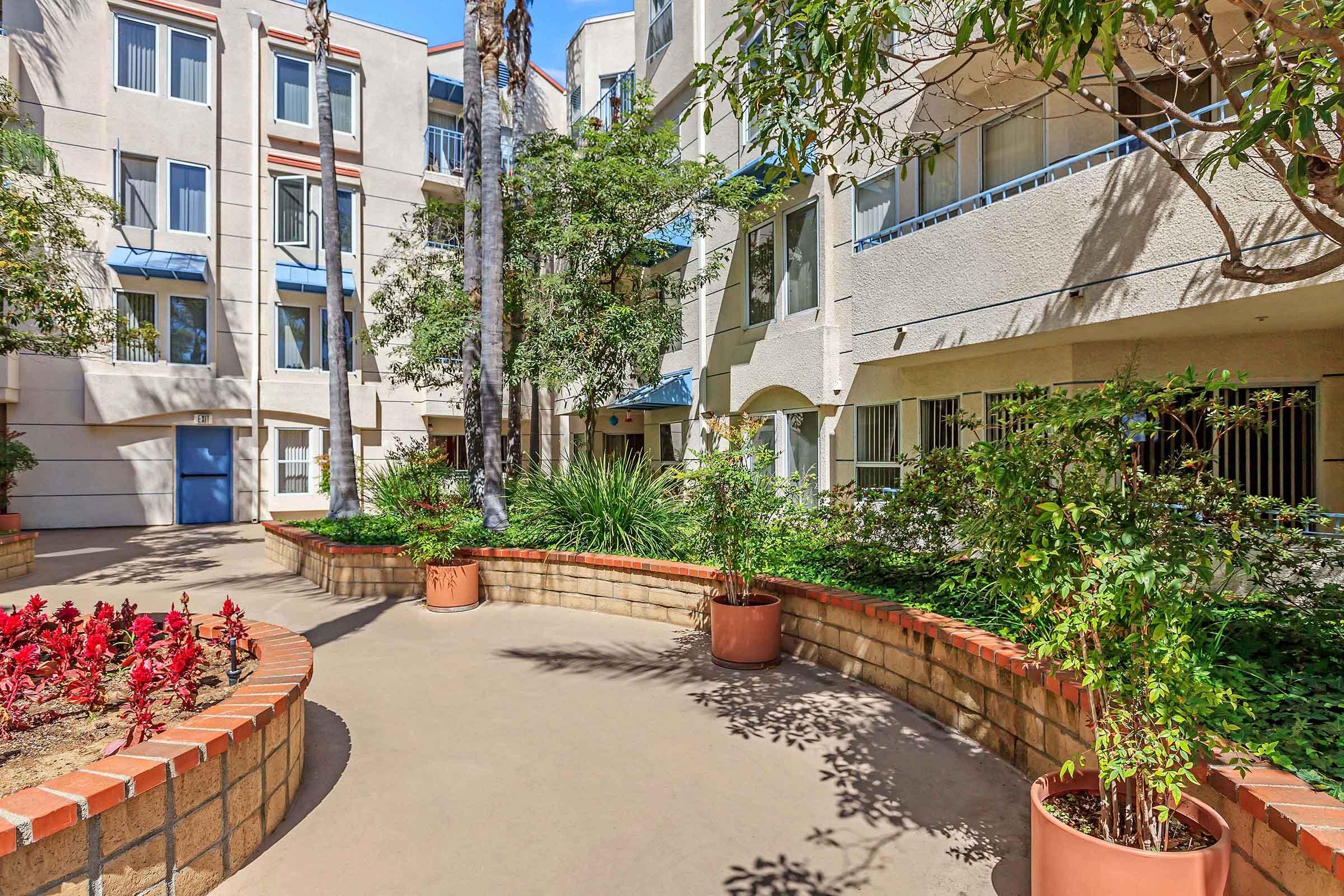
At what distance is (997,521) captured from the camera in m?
3.33

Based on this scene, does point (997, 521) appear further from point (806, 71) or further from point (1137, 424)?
point (806, 71)

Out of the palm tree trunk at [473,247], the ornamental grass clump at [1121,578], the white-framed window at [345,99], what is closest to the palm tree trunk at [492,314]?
the palm tree trunk at [473,247]

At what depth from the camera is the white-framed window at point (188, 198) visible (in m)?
17.5

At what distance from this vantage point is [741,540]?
6.50 meters

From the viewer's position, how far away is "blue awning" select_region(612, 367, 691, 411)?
51.1ft

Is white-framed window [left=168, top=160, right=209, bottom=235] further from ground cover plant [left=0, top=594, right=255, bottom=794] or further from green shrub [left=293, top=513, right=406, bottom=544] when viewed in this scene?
ground cover plant [left=0, top=594, right=255, bottom=794]

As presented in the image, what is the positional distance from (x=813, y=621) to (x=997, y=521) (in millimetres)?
3483

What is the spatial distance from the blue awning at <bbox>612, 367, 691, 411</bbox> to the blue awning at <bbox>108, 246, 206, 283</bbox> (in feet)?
34.6

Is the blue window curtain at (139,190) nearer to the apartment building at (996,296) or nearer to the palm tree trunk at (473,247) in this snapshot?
the palm tree trunk at (473,247)

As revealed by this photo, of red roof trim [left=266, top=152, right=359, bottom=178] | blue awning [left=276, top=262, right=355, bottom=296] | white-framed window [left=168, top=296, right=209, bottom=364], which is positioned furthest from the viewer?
red roof trim [left=266, top=152, right=359, bottom=178]

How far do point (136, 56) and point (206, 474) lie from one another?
9.96 m

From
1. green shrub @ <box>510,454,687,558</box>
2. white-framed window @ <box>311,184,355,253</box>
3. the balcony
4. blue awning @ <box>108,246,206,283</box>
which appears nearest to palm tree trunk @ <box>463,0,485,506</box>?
green shrub @ <box>510,454,687,558</box>

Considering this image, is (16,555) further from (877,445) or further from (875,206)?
(875,206)

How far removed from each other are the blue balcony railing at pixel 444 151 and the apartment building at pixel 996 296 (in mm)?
Result: 9092
